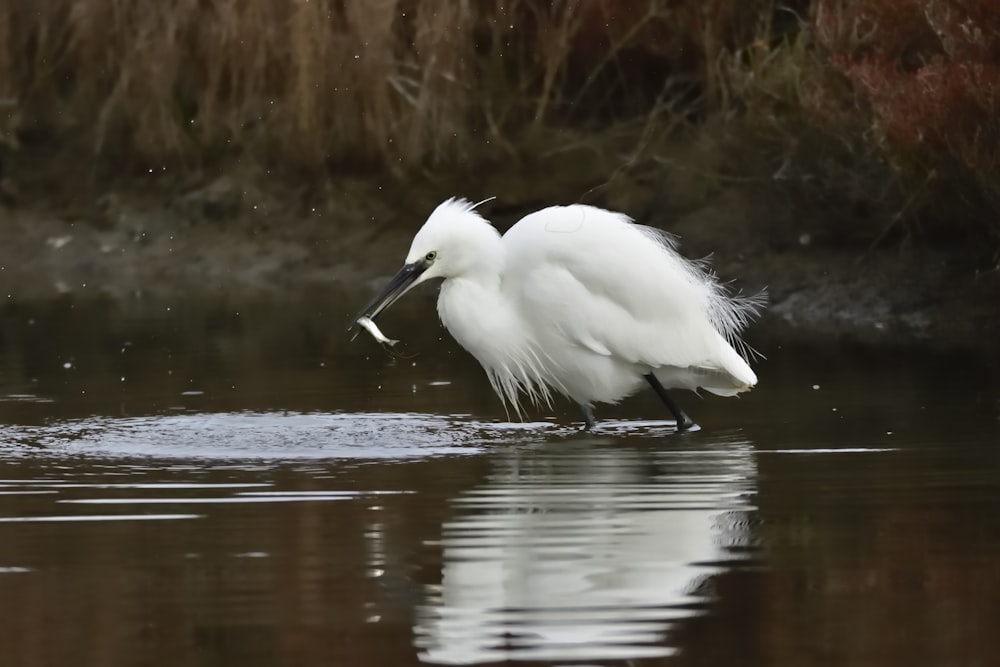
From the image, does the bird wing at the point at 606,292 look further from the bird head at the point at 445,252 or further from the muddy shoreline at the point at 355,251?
the muddy shoreline at the point at 355,251

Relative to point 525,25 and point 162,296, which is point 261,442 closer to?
point 162,296

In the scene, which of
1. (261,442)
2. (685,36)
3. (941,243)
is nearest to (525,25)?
(685,36)

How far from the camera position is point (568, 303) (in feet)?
28.9

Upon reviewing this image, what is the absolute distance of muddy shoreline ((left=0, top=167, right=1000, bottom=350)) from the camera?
504 inches

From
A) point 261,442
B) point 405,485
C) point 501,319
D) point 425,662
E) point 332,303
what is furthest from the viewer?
point 332,303

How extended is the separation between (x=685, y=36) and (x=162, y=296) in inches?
161

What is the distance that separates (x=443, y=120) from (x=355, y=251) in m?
1.15

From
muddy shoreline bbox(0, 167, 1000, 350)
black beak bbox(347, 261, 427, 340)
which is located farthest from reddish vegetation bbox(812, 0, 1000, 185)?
black beak bbox(347, 261, 427, 340)

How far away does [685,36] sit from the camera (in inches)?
603

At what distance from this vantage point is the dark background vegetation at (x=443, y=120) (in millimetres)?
13656

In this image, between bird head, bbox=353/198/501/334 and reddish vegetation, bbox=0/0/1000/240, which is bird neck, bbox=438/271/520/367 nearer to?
bird head, bbox=353/198/501/334

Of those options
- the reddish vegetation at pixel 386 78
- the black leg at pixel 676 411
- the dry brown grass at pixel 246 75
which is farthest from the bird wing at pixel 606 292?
the dry brown grass at pixel 246 75

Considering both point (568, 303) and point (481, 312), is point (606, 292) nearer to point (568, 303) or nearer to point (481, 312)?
point (568, 303)

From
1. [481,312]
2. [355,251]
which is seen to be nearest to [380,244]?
[355,251]
